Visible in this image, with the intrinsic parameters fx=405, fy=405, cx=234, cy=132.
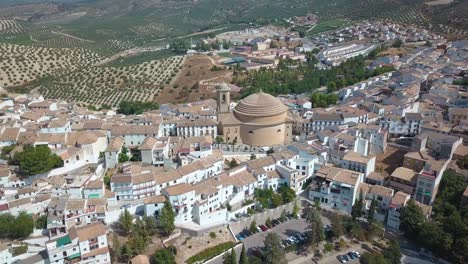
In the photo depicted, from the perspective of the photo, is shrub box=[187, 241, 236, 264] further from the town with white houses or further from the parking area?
the parking area

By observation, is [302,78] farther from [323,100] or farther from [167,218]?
[167,218]

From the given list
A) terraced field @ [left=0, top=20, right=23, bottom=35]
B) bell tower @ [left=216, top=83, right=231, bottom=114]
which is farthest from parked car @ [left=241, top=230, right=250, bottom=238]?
terraced field @ [left=0, top=20, right=23, bottom=35]

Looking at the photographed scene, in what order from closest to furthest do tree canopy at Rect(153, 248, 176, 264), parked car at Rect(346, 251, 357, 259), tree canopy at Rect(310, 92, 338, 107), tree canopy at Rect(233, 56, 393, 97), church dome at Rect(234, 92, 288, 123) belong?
tree canopy at Rect(153, 248, 176, 264)
parked car at Rect(346, 251, 357, 259)
church dome at Rect(234, 92, 288, 123)
tree canopy at Rect(310, 92, 338, 107)
tree canopy at Rect(233, 56, 393, 97)

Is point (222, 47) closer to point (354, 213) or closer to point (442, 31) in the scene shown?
point (442, 31)

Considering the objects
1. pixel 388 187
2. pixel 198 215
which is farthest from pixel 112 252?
pixel 388 187

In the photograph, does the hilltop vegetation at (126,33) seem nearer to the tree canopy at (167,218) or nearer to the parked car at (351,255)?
the parked car at (351,255)

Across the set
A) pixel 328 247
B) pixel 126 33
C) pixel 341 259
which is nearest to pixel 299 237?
pixel 328 247
